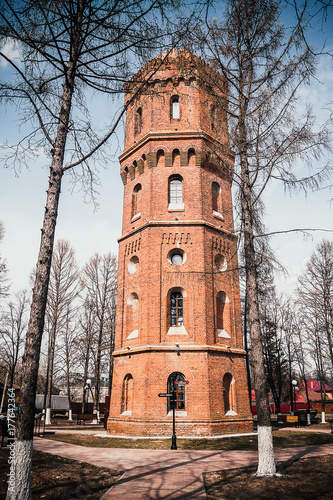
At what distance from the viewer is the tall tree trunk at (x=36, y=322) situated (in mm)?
5680

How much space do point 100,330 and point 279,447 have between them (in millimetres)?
17894

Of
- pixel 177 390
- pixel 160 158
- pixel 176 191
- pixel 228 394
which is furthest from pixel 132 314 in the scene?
pixel 160 158

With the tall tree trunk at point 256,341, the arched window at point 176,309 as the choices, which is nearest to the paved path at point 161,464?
→ the tall tree trunk at point 256,341

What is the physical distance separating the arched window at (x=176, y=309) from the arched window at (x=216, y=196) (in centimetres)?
489

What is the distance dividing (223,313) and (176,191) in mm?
6177

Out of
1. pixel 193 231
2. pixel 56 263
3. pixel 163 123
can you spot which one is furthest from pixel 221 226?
pixel 56 263

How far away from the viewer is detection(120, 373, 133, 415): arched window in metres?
16.1

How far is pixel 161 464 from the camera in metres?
9.41

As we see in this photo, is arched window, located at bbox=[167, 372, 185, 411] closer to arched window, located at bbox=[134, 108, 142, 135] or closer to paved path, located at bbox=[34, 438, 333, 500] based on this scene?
paved path, located at bbox=[34, 438, 333, 500]

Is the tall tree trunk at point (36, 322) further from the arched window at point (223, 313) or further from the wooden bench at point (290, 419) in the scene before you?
the wooden bench at point (290, 419)

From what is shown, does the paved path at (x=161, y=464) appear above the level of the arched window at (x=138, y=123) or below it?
below

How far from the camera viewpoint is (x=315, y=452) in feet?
37.1

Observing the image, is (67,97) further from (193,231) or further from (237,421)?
(237,421)

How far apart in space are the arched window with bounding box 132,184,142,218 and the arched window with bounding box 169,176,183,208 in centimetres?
180
